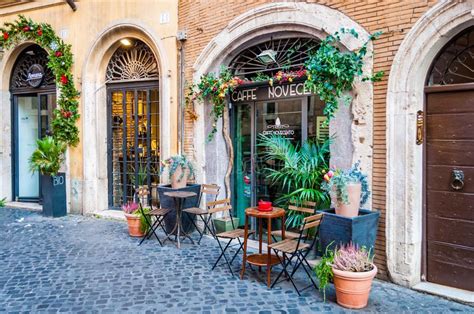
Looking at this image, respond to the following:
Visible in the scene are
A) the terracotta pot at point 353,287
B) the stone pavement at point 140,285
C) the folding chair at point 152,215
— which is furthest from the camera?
the folding chair at point 152,215

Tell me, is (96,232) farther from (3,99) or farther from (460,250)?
(460,250)

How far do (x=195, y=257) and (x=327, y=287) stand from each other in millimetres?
1960

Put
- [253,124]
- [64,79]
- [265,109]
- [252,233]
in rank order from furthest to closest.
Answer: [64,79] < [253,124] < [265,109] < [252,233]

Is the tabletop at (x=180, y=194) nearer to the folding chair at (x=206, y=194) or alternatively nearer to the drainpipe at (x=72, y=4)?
the folding chair at (x=206, y=194)

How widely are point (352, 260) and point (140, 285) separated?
94.3 inches

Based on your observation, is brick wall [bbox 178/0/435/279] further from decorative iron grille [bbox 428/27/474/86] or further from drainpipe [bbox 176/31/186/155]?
drainpipe [bbox 176/31/186/155]

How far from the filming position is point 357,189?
4453 millimetres

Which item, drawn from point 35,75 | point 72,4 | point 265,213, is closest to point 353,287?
point 265,213

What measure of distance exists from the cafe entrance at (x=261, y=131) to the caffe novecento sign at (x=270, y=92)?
0.07 meters

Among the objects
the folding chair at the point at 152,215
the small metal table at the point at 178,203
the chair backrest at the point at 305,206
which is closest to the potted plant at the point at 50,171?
the folding chair at the point at 152,215

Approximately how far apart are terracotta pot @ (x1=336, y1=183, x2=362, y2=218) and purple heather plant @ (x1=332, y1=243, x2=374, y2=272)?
0.41 m

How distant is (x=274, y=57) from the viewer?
19.8 ft

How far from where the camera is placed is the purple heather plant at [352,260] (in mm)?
3965

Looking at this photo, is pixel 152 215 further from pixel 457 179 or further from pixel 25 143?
pixel 25 143
